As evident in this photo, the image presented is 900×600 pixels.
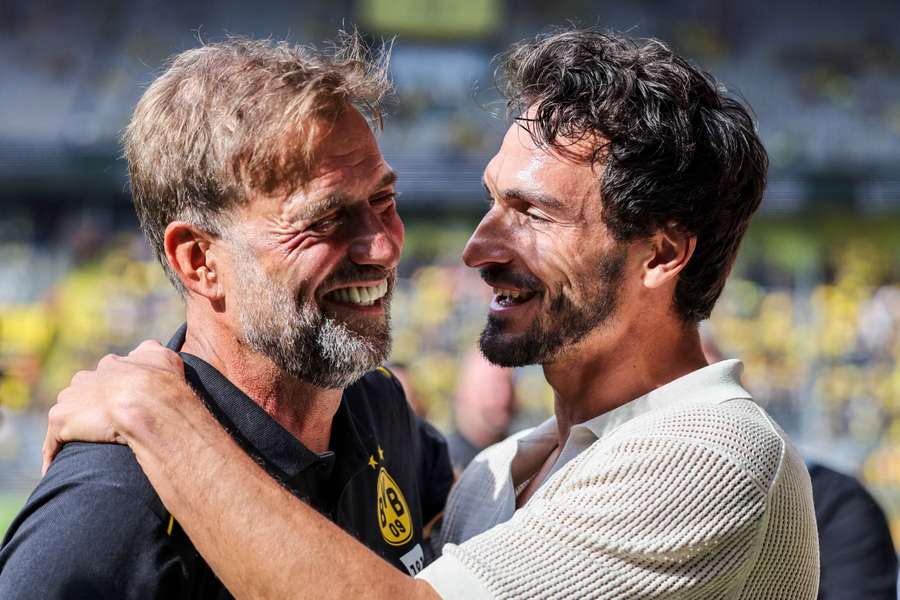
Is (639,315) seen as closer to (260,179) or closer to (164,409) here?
(260,179)

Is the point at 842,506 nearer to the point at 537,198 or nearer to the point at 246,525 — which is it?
the point at 537,198

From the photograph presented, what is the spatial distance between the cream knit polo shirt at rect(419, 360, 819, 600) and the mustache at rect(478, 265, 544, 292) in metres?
0.38

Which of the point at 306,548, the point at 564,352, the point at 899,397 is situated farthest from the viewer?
the point at 899,397

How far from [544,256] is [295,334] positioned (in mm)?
584

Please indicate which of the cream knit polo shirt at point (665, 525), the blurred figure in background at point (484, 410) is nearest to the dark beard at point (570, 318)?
the cream knit polo shirt at point (665, 525)

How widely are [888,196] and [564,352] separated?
11590 mm

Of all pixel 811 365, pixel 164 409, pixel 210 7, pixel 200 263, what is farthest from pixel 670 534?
pixel 210 7

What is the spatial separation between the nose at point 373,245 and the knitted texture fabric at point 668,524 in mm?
510

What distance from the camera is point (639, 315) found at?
7.44 ft

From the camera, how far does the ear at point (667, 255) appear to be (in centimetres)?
224

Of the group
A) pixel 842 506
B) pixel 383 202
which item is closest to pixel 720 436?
pixel 383 202

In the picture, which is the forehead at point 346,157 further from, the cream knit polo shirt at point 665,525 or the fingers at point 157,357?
the cream knit polo shirt at point 665,525

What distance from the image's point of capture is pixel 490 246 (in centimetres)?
227

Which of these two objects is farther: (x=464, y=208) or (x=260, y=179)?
(x=464, y=208)
